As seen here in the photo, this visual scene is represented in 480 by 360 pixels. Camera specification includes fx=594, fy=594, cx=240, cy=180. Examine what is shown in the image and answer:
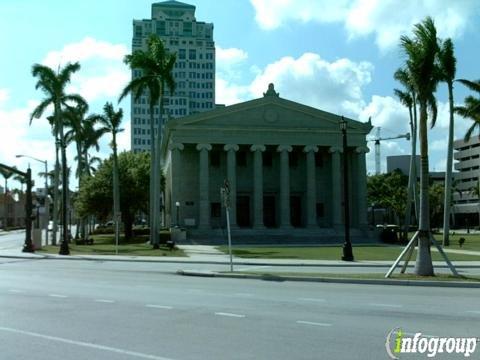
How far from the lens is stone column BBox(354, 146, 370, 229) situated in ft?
195

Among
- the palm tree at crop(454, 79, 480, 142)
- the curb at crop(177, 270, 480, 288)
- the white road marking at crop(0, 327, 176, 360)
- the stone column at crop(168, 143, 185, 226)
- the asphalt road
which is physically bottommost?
the curb at crop(177, 270, 480, 288)

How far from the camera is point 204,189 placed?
184 feet

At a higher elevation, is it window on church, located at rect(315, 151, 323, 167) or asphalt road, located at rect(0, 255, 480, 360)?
window on church, located at rect(315, 151, 323, 167)

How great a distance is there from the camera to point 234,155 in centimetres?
5788

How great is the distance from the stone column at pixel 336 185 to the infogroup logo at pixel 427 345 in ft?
163

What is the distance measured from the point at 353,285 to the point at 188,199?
41851mm

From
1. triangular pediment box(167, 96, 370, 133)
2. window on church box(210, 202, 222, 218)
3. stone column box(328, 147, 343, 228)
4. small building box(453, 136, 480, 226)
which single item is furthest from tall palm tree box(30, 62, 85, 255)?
small building box(453, 136, 480, 226)

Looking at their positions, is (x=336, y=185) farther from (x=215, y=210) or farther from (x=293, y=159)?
(x=215, y=210)

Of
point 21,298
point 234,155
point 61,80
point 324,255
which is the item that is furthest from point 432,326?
point 234,155

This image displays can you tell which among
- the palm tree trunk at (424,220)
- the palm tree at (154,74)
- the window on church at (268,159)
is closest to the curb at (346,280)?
the palm tree trunk at (424,220)

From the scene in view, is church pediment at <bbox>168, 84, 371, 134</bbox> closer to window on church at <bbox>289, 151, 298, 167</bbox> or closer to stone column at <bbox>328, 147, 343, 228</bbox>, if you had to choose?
stone column at <bbox>328, 147, 343, 228</bbox>

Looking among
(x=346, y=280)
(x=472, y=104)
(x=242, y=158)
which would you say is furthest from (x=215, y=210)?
(x=346, y=280)

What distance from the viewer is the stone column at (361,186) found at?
5956 cm

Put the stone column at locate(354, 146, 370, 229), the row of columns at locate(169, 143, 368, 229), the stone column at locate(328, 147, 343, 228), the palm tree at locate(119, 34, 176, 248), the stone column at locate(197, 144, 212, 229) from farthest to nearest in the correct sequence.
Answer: the stone column at locate(354, 146, 370, 229) < the stone column at locate(328, 147, 343, 228) < the row of columns at locate(169, 143, 368, 229) < the stone column at locate(197, 144, 212, 229) < the palm tree at locate(119, 34, 176, 248)
